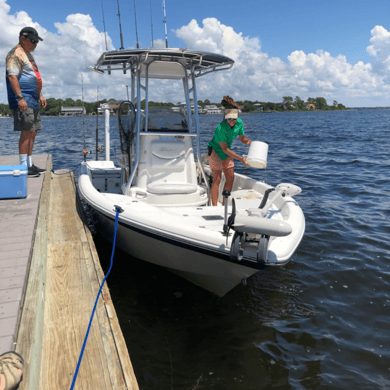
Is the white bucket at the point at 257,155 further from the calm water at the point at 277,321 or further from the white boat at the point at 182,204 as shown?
the calm water at the point at 277,321

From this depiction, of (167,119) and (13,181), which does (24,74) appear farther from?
(167,119)

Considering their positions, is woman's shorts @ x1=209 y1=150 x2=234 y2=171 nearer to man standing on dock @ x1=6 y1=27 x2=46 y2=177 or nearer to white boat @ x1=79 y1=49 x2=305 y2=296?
white boat @ x1=79 y1=49 x2=305 y2=296

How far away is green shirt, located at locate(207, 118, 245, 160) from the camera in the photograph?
479cm

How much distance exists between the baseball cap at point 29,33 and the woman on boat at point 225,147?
3.01 m

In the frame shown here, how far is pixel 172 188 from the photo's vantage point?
480 cm

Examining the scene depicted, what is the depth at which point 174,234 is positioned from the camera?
3.62 m

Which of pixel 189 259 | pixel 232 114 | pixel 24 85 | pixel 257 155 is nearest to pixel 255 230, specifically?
pixel 189 259

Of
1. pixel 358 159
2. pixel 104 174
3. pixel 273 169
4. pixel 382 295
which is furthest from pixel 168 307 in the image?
pixel 358 159

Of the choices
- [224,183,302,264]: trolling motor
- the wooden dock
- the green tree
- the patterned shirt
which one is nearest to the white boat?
[224,183,302,264]: trolling motor

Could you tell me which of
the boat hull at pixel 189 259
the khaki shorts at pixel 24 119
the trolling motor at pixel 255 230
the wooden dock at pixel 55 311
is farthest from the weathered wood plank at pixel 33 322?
the khaki shorts at pixel 24 119

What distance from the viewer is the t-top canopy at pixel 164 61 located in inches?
190

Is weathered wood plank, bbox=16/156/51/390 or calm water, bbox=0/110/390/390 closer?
weathered wood plank, bbox=16/156/51/390

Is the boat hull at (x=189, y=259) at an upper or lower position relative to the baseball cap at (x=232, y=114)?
lower

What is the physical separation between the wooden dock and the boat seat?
42.5 inches
